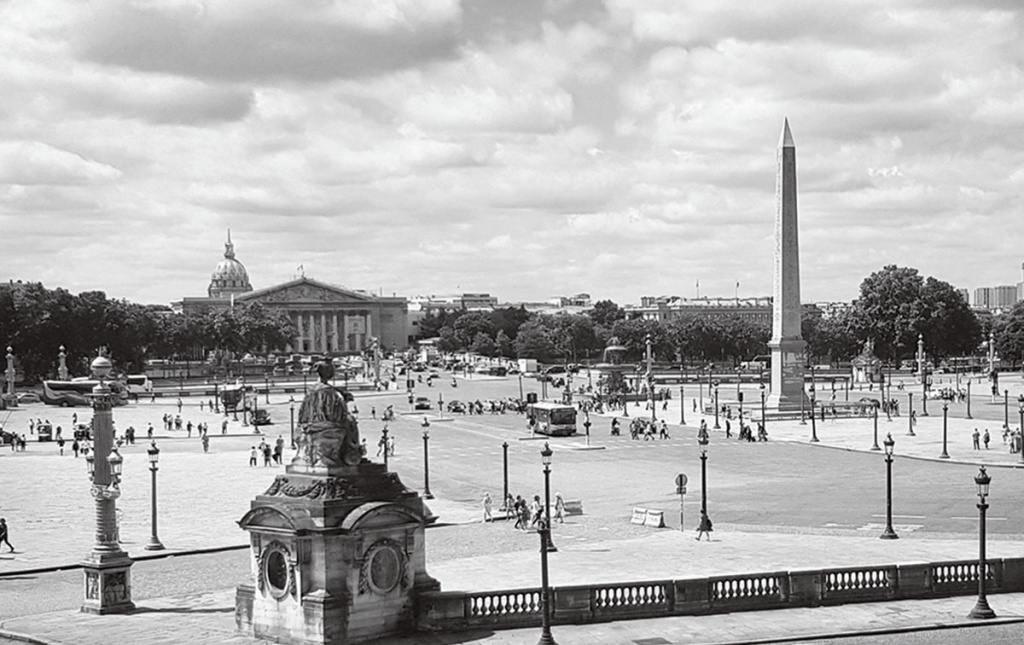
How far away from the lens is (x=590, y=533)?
3956 centimetres

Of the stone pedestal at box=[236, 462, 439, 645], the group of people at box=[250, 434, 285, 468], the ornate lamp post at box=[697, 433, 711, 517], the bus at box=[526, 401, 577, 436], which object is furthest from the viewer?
the bus at box=[526, 401, 577, 436]

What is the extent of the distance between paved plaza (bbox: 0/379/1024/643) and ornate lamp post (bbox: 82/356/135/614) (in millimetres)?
576

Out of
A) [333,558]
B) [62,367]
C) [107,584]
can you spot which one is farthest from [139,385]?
[333,558]

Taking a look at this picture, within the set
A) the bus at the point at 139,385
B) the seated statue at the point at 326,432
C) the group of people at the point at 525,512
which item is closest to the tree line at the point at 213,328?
the bus at the point at 139,385

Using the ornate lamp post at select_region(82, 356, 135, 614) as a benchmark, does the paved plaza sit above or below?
below

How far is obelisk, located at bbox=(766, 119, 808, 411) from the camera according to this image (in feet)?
293

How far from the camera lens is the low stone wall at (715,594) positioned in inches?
963

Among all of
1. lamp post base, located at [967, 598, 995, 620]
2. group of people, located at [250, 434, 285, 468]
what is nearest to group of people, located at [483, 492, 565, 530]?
lamp post base, located at [967, 598, 995, 620]

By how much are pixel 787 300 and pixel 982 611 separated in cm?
6832

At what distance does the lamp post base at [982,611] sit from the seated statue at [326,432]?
1161 centimetres

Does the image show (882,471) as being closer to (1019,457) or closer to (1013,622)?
(1019,457)

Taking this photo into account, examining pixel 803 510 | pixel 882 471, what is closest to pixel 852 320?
pixel 882 471

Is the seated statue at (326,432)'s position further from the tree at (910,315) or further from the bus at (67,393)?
the tree at (910,315)

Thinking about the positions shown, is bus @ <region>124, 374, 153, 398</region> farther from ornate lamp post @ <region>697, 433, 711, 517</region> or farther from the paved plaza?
ornate lamp post @ <region>697, 433, 711, 517</region>
